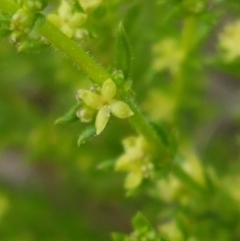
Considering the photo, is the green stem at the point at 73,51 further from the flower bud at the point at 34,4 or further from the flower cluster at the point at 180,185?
the flower cluster at the point at 180,185

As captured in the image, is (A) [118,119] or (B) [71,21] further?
(A) [118,119]

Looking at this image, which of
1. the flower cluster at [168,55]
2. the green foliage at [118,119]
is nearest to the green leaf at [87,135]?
the green foliage at [118,119]

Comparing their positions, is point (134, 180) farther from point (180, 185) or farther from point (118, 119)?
point (118, 119)

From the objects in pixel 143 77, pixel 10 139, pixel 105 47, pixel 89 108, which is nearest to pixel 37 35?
pixel 89 108

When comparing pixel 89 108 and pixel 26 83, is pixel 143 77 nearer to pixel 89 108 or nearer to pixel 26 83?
pixel 26 83

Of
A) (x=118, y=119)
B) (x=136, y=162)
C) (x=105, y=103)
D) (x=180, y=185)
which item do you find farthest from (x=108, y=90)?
(x=118, y=119)
